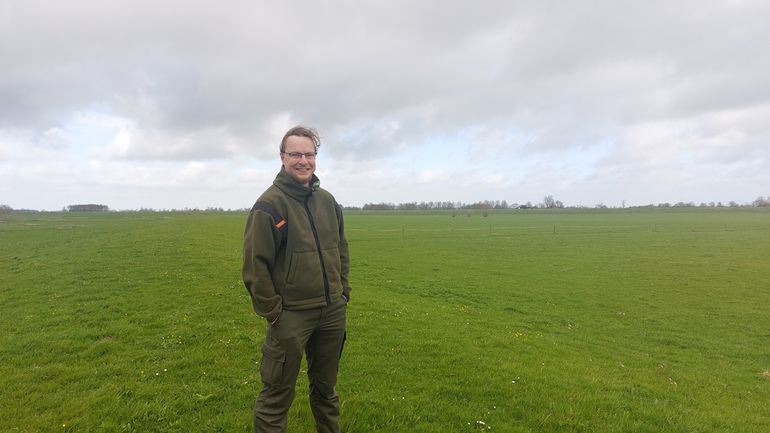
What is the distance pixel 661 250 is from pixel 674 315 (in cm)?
2490

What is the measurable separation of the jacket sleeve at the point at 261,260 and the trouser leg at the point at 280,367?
178 millimetres

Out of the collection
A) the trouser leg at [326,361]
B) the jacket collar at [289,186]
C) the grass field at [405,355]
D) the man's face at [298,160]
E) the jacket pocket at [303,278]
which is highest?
the man's face at [298,160]

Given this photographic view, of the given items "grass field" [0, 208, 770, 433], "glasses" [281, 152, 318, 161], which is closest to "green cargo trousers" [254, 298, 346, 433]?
"glasses" [281, 152, 318, 161]

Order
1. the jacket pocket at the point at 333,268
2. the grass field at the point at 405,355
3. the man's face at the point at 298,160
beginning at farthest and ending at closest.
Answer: the grass field at the point at 405,355 < the jacket pocket at the point at 333,268 < the man's face at the point at 298,160

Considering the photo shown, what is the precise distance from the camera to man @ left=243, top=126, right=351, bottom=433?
352 centimetres

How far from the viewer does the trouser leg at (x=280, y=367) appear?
3.64m

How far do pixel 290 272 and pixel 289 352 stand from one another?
2.33 feet

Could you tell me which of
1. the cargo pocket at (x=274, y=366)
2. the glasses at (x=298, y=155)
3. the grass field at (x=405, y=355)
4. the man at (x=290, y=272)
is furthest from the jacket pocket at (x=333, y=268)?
the grass field at (x=405, y=355)

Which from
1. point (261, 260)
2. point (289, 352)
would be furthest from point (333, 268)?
point (289, 352)

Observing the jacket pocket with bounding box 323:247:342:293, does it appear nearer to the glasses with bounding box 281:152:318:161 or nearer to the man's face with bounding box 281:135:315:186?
the man's face with bounding box 281:135:315:186

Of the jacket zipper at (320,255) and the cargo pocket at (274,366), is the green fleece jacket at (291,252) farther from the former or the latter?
the cargo pocket at (274,366)

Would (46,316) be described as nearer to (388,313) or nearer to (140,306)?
(140,306)

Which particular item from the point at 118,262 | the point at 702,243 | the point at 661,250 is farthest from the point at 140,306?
the point at 702,243

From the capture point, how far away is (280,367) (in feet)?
12.0
